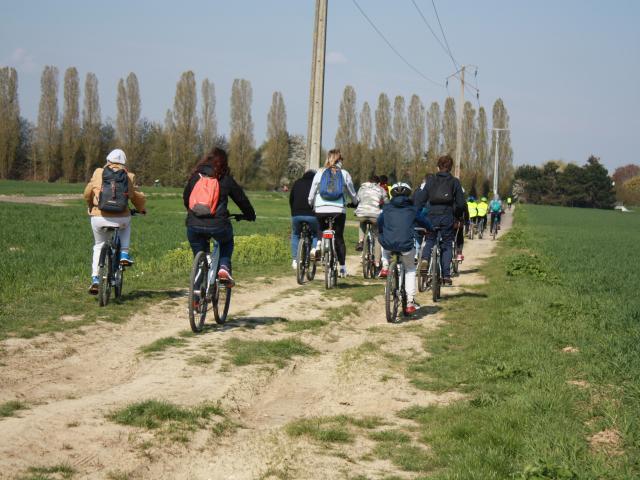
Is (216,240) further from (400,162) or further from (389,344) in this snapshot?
(400,162)

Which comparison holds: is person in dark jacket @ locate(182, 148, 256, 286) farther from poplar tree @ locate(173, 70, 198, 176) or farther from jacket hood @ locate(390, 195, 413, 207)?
poplar tree @ locate(173, 70, 198, 176)

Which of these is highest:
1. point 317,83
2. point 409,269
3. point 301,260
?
point 317,83

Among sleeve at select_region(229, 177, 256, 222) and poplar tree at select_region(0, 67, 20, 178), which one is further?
poplar tree at select_region(0, 67, 20, 178)

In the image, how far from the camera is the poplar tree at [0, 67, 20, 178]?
7534 cm

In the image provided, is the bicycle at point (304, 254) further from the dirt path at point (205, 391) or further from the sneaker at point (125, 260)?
the sneaker at point (125, 260)

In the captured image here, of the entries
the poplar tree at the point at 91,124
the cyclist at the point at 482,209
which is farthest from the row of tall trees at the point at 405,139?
the cyclist at the point at 482,209

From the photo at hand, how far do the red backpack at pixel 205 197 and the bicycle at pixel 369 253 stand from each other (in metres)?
6.86

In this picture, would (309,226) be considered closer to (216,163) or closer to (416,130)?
(216,163)

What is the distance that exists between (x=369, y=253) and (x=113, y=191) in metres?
6.39

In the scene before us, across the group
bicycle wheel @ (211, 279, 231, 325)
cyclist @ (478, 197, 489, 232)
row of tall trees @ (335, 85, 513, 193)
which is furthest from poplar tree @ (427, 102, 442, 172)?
bicycle wheel @ (211, 279, 231, 325)

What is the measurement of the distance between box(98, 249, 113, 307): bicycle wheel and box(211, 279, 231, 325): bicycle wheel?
1.50m

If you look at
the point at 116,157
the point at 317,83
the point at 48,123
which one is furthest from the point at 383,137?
the point at 116,157

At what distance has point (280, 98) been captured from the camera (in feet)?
297

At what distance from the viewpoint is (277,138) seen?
8994 centimetres
